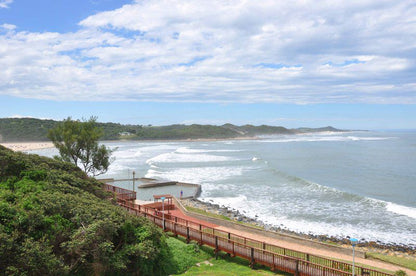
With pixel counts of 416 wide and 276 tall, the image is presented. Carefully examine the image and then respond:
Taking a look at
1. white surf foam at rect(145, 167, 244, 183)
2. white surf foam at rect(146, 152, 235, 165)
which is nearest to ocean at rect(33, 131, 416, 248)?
white surf foam at rect(145, 167, 244, 183)

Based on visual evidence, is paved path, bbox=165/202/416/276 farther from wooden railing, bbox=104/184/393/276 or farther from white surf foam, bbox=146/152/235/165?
white surf foam, bbox=146/152/235/165

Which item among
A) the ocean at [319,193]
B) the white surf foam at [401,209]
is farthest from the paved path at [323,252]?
the white surf foam at [401,209]

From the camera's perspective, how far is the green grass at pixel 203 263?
12492mm

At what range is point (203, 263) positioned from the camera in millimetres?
13664

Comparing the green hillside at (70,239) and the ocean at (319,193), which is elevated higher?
the green hillside at (70,239)

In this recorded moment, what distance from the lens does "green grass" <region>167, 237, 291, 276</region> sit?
12.5 metres

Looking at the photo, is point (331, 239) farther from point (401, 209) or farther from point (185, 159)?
point (185, 159)

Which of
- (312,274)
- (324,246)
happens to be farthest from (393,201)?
(312,274)

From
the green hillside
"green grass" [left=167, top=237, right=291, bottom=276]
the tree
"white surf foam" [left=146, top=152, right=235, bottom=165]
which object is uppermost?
the tree

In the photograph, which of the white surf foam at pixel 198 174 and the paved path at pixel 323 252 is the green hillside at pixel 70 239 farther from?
the white surf foam at pixel 198 174

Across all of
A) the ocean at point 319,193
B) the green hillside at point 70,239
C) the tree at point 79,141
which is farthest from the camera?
the tree at point 79,141


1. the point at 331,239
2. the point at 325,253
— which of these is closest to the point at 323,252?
the point at 325,253

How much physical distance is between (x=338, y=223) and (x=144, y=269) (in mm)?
18603

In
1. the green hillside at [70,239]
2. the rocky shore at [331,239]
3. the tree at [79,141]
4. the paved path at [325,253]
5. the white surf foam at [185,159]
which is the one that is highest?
the tree at [79,141]
